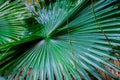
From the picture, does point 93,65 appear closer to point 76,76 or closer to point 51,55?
point 76,76

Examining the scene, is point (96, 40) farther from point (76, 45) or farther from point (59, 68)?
point (59, 68)

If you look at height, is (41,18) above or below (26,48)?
above

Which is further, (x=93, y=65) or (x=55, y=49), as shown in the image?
(x=55, y=49)

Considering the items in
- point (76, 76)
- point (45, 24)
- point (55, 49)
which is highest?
point (45, 24)

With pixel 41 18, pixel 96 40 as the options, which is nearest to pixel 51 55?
pixel 96 40

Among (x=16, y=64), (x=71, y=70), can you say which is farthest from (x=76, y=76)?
(x=16, y=64)

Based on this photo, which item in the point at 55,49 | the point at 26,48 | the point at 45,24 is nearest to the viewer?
the point at 55,49

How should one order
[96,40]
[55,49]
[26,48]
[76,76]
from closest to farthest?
[76,76] < [96,40] < [55,49] < [26,48]
